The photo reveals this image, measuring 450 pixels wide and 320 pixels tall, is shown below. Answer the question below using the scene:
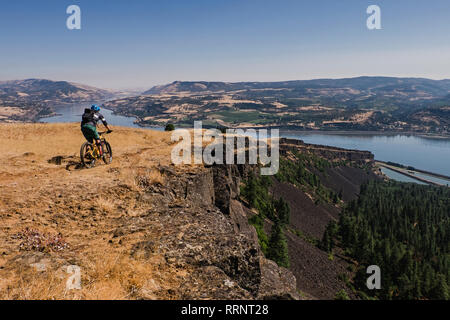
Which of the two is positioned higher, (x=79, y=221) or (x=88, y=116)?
(x=88, y=116)

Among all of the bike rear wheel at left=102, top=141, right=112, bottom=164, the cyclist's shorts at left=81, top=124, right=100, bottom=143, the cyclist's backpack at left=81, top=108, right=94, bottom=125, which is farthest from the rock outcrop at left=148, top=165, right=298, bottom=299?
the cyclist's backpack at left=81, top=108, right=94, bottom=125

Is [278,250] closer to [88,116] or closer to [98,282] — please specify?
[88,116]

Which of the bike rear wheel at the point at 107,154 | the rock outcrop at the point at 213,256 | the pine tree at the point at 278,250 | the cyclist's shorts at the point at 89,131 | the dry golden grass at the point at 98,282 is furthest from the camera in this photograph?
the pine tree at the point at 278,250

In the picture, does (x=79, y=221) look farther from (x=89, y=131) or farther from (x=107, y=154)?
(x=107, y=154)

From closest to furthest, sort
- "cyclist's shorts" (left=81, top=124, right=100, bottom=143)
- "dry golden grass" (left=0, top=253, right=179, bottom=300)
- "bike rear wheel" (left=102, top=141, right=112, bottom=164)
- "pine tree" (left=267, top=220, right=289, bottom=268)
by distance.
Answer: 1. "dry golden grass" (left=0, top=253, right=179, bottom=300)
2. "cyclist's shorts" (left=81, top=124, right=100, bottom=143)
3. "bike rear wheel" (left=102, top=141, right=112, bottom=164)
4. "pine tree" (left=267, top=220, right=289, bottom=268)

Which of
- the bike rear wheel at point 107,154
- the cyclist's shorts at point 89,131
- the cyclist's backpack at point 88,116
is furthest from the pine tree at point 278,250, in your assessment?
the cyclist's backpack at point 88,116

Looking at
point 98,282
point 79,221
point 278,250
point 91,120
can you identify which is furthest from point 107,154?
point 278,250

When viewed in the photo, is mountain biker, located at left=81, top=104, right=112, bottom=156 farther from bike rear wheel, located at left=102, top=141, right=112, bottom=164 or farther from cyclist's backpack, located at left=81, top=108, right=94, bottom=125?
bike rear wheel, located at left=102, top=141, right=112, bottom=164

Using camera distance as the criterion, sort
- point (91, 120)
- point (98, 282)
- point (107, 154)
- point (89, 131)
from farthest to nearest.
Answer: point (107, 154), point (89, 131), point (91, 120), point (98, 282)

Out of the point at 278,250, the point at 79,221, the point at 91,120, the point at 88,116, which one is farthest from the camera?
the point at 278,250

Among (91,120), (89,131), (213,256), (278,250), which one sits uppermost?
(91,120)

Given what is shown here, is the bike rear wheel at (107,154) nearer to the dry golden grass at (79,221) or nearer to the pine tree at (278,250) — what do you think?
the dry golden grass at (79,221)

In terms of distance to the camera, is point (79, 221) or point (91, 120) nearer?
point (79, 221)

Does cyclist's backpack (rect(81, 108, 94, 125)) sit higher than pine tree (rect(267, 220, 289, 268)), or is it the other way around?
cyclist's backpack (rect(81, 108, 94, 125))
